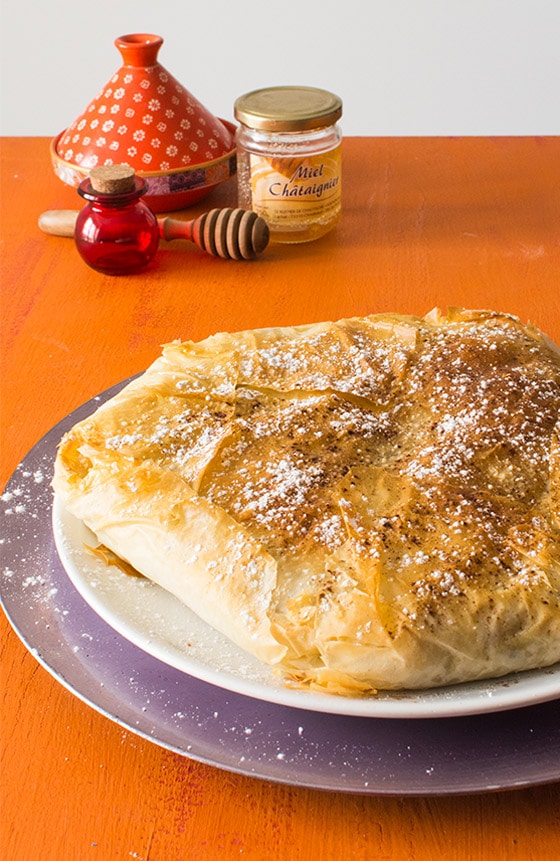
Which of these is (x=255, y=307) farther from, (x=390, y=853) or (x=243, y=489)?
(x=390, y=853)

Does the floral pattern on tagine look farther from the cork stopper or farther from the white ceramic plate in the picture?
the white ceramic plate

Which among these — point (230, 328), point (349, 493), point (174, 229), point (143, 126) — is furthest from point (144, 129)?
point (349, 493)

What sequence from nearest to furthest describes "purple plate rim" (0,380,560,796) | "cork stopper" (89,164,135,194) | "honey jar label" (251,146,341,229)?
1. "purple plate rim" (0,380,560,796)
2. "cork stopper" (89,164,135,194)
3. "honey jar label" (251,146,341,229)

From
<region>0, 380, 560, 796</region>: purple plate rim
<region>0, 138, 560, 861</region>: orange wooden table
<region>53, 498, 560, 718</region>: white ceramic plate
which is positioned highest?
<region>53, 498, 560, 718</region>: white ceramic plate

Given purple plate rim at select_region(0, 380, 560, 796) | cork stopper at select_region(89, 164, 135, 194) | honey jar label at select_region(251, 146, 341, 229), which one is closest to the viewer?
purple plate rim at select_region(0, 380, 560, 796)

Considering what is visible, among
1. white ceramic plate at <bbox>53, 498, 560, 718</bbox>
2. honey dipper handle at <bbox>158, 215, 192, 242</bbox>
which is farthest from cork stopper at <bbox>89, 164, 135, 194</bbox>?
white ceramic plate at <bbox>53, 498, 560, 718</bbox>

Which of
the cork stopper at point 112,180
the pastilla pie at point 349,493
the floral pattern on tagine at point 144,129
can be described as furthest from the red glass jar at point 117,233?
the pastilla pie at point 349,493
